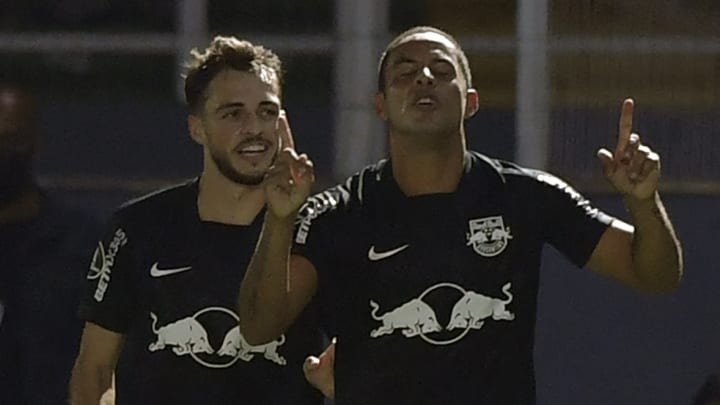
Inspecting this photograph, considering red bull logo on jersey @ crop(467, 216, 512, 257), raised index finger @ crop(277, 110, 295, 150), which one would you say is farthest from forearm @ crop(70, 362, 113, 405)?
red bull logo on jersey @ crop(467, 216, 512, 257)

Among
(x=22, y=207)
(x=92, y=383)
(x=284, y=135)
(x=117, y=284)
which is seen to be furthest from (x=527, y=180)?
(x=22, y=207)

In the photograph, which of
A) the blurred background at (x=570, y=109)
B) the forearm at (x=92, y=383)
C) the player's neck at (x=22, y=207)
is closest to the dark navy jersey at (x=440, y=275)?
the forearm at (x=92, y=383)

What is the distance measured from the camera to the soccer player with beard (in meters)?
4.44

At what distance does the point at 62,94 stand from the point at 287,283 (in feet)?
10.4

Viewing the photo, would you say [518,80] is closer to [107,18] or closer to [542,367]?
[542,367]

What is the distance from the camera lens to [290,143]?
13.5 feet

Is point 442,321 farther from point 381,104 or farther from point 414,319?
point 381,104

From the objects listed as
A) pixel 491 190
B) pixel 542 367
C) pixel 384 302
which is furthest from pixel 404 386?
pixel 542 367

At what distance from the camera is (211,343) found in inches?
175

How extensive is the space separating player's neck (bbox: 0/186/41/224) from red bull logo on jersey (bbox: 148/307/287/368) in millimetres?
2314

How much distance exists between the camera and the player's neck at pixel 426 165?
13.6 feet

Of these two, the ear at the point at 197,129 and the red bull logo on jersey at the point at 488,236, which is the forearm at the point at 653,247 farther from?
the ear at the point at 197,129

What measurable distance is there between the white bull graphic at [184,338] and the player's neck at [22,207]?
2293mm

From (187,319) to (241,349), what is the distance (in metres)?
0.16
